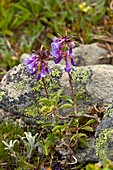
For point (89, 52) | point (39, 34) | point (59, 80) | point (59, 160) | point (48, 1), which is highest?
point (48, 1)

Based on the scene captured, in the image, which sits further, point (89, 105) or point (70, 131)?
point (89, 105)

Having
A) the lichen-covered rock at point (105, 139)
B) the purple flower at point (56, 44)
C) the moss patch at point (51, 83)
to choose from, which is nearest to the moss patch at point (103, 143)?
the lichen-covered rock at point (105, 139)

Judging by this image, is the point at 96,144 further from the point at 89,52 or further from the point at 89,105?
the point at 89,52

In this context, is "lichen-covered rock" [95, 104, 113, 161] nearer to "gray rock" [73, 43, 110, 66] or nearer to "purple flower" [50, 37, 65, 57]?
"purple flower" [50, 37, 65, 57]

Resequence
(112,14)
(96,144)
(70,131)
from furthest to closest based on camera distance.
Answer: (112,14), (70,131), (96,144)

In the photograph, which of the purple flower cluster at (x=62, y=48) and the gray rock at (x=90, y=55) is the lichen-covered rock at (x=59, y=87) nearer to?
the purple flower cluster at (x=62, y=48)

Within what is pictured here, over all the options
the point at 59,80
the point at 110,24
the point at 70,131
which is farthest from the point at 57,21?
the point at 70,131

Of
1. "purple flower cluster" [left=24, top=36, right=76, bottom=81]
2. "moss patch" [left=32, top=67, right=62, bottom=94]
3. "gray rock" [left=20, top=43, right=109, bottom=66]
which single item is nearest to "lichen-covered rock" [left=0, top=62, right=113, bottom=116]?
"moss patch" [left=32, top=67, right=62, bottom=94]
